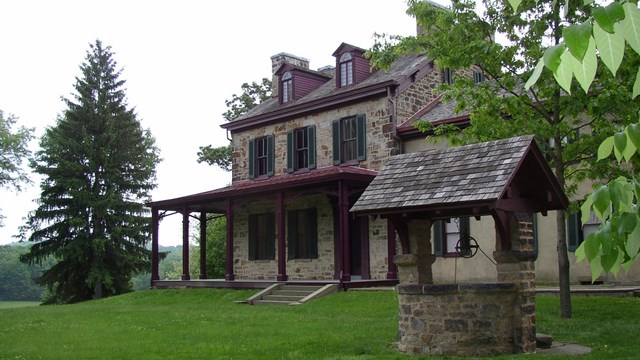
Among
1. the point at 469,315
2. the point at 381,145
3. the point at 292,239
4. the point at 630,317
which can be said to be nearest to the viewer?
the point at 469,315

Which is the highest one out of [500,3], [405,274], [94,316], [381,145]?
[500,3]

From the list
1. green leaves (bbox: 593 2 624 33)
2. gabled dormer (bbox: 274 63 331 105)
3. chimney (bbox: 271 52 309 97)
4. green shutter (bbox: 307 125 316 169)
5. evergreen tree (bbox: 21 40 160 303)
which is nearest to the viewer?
green leaves (bbox: 593 2 624 33)

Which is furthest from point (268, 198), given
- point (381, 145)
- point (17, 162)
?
point (17, 162)

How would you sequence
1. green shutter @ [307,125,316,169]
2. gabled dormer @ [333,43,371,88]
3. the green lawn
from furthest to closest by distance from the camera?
gabled dormer @ [333,43,371,88] → green shutter @ [307,125,316,169] → the green lawn

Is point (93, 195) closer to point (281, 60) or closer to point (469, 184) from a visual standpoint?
point (281, 60)

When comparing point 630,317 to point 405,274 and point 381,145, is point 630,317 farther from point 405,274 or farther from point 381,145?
point 381,145

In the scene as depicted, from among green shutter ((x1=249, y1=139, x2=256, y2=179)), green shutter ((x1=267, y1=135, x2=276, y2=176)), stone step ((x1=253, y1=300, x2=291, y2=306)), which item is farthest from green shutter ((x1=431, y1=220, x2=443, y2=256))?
green shutter ((x1=249, y1=139, x2=256, y2=179))

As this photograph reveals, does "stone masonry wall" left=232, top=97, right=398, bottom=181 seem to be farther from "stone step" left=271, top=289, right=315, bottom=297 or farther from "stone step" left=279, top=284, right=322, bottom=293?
"stone step" left=271, top=289, right=315, bottom=297

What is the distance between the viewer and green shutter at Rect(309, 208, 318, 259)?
2366 cm

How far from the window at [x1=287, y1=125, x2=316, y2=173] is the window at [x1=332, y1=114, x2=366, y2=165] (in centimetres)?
117

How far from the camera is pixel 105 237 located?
32.9 m

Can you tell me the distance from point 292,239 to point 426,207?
1540cm

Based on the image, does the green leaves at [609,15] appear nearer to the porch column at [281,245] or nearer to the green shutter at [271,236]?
the porch column at [281,245]

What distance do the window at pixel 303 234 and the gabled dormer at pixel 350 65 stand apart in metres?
4.77
